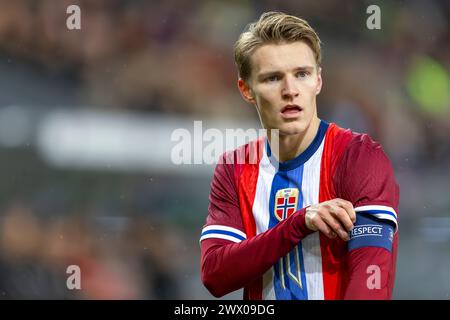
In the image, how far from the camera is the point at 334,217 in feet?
5.52

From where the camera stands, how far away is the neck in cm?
194

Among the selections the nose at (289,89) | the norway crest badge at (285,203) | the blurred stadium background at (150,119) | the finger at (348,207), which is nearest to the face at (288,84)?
the nose at (289,89)

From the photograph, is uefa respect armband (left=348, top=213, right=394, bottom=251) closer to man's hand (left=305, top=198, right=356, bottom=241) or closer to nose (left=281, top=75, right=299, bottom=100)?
man's hand (left=305, top=198, right=356, bottom=241)

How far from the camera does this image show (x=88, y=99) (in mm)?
4238

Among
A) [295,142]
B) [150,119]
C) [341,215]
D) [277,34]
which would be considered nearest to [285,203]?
[295,142]

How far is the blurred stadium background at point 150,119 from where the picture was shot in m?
3.94

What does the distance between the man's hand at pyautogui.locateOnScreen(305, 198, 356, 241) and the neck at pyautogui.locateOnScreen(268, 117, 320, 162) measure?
28 centimetres

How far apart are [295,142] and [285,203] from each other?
170 mm

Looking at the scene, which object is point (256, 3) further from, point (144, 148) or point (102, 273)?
point (102, 273)

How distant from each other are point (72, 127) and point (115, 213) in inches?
21.6

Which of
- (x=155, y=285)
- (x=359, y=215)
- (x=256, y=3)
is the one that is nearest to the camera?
(x=359, y=215)

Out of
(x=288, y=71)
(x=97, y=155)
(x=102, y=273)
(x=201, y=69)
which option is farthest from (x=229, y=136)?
(x=288, y=71)

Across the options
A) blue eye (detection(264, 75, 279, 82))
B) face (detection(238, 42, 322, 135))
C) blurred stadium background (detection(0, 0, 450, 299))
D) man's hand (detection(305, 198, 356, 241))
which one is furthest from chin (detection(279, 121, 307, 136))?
blurred stadium background (detection(0, 0, 450, 299))

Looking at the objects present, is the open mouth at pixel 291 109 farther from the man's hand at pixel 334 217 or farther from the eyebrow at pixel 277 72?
the man's hand at pixel 334 217
